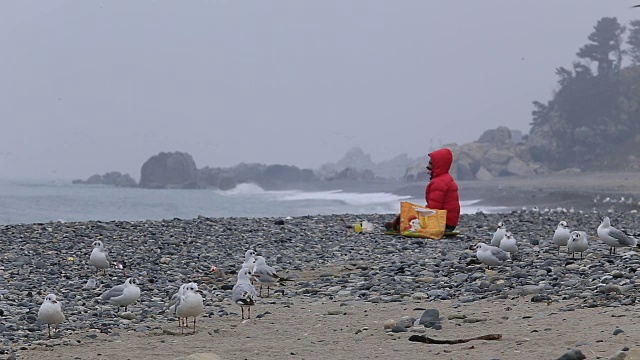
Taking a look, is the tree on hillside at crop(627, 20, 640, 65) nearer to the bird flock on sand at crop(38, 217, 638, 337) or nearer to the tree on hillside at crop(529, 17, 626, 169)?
the tree on hillside at crop(529, 17, 626, 169)

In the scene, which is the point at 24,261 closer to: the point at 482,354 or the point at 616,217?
the point at 482,354

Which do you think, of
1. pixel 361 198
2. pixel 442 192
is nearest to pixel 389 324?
pixel 442 192

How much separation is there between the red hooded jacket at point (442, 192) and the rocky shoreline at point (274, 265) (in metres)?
0.65

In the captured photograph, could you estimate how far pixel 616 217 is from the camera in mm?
26125

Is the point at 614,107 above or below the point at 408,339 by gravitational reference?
above

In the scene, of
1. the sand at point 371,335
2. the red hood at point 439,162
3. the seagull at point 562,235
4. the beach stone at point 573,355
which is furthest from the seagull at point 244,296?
the red hood at point 439,162

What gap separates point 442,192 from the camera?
18.5 m

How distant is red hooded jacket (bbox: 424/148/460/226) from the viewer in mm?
18484

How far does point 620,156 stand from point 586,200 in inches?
1853

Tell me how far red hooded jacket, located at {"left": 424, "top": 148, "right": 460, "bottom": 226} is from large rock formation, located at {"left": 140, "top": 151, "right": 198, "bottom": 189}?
330 ft

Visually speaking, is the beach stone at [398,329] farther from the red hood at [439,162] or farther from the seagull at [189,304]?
the red hood at [439,162]

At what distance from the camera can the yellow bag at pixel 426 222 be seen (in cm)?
1778

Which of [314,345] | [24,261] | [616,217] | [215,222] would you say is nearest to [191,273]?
[24,261]

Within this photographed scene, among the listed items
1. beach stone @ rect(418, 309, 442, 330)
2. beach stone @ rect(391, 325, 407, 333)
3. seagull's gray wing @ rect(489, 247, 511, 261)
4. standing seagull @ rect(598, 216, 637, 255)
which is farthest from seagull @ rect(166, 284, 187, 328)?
standing seagull @ rect(598, 216, 637, 255)
